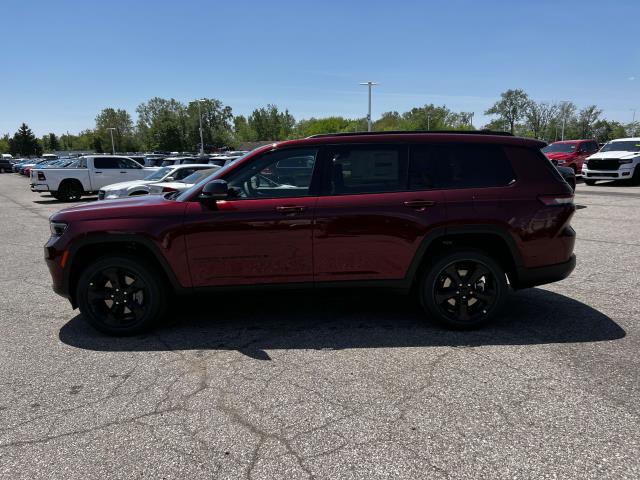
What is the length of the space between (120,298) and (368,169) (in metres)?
2.60

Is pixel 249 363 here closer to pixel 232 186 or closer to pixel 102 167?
pixel 232 186

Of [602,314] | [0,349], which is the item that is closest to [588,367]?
[602,314]

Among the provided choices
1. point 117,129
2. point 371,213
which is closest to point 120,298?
point 371,213

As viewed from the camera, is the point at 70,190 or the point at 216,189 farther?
the point at 70,190

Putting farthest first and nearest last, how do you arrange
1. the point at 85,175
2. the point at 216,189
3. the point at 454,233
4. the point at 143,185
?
the point at 85,175
the point at 143,185
the point at 454,233
the point at 216,189

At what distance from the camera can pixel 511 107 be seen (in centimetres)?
A: 9919

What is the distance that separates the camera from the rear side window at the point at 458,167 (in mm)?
4156

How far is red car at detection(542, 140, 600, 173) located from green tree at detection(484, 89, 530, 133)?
83.4 m

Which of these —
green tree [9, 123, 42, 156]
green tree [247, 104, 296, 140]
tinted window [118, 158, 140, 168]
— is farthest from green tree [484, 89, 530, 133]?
green tree [9, 123, 42, 156]

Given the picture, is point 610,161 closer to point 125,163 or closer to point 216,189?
point 216,189

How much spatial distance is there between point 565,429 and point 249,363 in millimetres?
2239

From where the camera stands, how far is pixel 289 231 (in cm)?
400

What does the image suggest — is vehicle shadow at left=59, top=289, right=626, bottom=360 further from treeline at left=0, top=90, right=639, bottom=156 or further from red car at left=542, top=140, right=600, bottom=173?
treeline at left=0, top=90, right=639, bottom=156

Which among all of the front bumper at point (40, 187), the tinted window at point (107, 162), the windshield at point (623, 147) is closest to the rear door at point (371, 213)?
the tinted window at point (107, 162)
